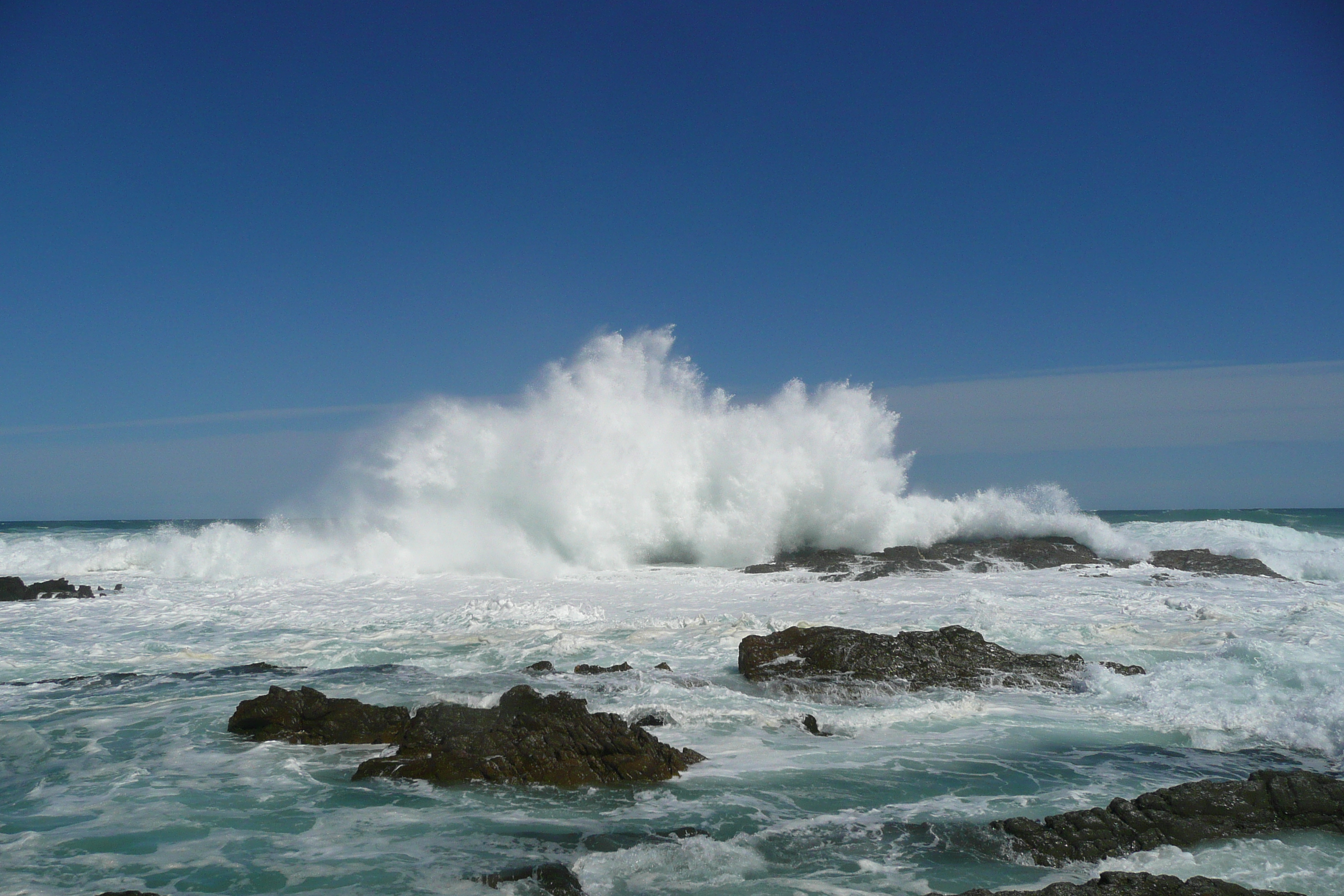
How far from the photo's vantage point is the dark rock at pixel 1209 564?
59.3 feet

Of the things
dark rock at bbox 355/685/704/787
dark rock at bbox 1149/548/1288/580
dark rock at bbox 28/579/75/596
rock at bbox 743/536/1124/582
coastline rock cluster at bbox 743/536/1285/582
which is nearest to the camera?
dark rock at bbox 355/685/704/787

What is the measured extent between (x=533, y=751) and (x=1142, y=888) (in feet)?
13.0

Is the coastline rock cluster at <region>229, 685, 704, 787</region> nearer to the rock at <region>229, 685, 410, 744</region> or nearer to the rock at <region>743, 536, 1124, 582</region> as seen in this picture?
the rock at <region>229, 685, 410, 744</region>

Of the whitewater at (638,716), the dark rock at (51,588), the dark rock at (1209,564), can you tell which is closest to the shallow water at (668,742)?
the whitewater at (638,716)

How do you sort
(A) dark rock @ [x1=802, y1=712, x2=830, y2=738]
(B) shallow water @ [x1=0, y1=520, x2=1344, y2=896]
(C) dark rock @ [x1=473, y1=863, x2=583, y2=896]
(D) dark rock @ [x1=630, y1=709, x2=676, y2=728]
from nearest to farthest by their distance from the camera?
(C) dark rock @ [x1=473, y1=863, x2=583, y2=896] → (B) shallow water @ [x1=0, y1=520, x2=1344, y2=896] → (A) dark rock @ [x1=802, y1=712, x2=830, y2=738] → (D) dark rock @ [x1=630, y1=709, x2=676, y2=728]

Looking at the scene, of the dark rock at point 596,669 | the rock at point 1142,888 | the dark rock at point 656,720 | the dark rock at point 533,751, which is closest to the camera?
the rock at point 1142,888

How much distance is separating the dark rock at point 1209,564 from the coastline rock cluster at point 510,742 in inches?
595

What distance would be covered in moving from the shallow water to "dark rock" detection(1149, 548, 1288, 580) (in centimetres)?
451

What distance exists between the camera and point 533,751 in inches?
238

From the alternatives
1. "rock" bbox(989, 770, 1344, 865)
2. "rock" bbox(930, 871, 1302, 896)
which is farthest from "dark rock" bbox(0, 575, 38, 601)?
"rock" bbox(930, 871, 1302, 896)

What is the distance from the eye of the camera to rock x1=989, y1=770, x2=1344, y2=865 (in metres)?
4.54

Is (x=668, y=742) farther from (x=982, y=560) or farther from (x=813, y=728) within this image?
(x=982, y=560)

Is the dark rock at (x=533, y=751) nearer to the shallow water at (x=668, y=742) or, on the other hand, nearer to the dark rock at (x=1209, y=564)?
the shallow water at (x=668, y=742)

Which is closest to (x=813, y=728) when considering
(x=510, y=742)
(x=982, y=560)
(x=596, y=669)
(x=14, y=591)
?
(x=510, y=742)
